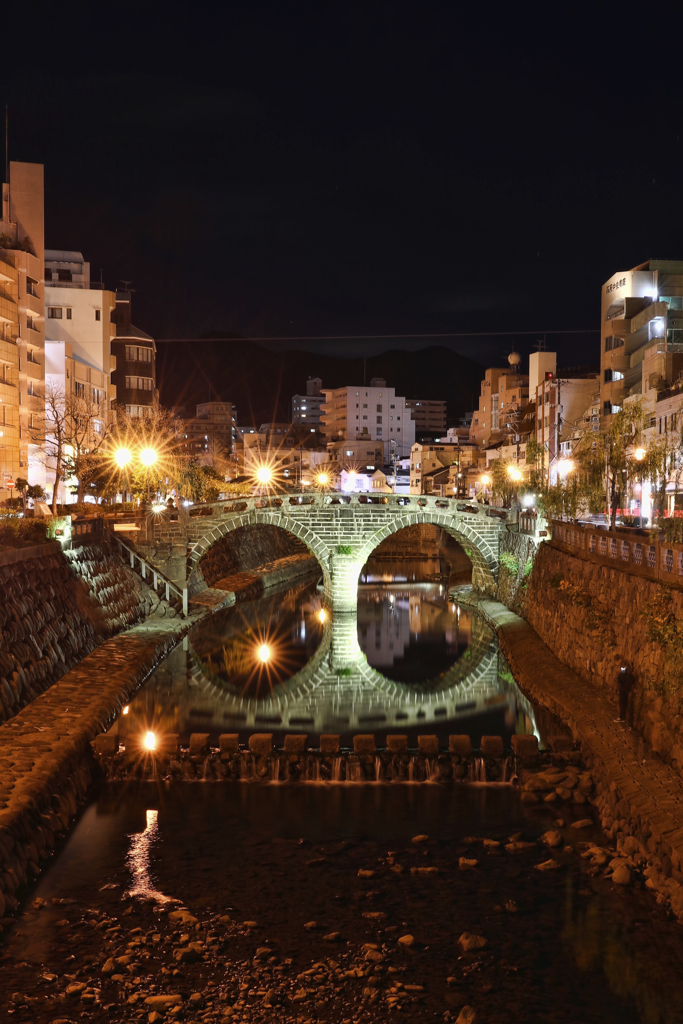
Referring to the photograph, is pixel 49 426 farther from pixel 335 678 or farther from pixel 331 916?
pixel 331 916

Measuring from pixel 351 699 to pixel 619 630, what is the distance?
9.69 meters

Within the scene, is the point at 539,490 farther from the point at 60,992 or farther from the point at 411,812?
the point at 60,992

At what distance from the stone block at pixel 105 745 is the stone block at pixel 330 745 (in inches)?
186

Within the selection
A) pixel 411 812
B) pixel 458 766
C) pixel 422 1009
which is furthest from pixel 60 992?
pixel 458 766

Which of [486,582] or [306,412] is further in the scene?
[306,412]

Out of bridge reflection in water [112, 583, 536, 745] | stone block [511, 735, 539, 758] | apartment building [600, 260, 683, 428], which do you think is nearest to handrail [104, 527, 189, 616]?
bridge reflection in water [112, 583, 536, 745]

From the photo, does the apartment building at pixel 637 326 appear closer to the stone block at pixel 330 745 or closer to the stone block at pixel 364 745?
the stone block at pixel 364 745

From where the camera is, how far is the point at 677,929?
41.2 ft

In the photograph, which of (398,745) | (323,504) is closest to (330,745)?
(398,745)

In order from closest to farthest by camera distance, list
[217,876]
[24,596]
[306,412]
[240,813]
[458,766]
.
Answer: [217,876] < [240,813] < [458,766] < [24,596] < [306,412]

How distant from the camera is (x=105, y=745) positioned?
19031mm

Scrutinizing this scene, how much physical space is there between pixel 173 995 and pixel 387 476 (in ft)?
308

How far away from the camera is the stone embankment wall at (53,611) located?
2138cm

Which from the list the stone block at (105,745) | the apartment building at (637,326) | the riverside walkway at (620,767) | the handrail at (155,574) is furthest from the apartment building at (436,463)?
the stone block at (105,745)
